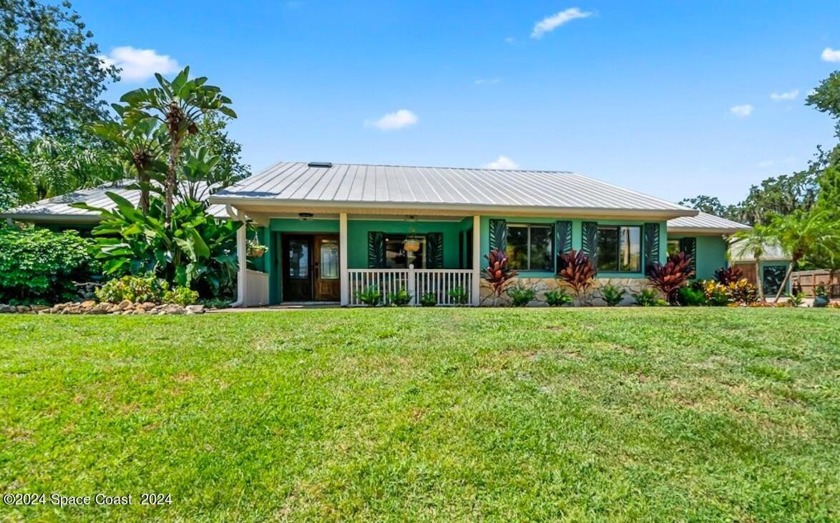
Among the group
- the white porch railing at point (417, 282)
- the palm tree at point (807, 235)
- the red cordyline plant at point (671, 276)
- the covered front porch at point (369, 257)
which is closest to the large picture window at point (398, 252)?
the covered front porch at point (369, 257)

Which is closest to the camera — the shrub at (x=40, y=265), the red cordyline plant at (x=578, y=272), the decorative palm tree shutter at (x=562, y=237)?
the shrub at (x=40, y=265)

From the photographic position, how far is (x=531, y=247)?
11.6 metres

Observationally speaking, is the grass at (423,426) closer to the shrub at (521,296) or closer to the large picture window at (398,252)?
the shrub at (521,296)

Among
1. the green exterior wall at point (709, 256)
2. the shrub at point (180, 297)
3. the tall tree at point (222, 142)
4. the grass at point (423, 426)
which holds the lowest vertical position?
the grass at point (423, 426)

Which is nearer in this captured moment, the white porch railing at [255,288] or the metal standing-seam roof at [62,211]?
the white porch railing at [255,288]

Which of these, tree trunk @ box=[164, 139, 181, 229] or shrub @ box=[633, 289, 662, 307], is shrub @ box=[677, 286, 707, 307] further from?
tree trunk @ box=[164, 139, 181, 229]

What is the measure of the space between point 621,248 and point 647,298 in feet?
4.97

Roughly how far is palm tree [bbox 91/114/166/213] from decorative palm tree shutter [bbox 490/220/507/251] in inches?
314

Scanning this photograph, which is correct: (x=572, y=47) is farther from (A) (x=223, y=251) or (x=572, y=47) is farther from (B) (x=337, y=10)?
(A) (x=223, y=251)

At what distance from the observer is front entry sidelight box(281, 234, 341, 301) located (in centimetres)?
1303

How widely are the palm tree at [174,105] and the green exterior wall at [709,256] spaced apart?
15.3m

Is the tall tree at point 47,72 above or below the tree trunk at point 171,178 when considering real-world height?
above

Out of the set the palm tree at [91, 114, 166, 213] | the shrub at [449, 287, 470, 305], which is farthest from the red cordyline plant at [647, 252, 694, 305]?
the palm tree at [91, 114, 166, 213]

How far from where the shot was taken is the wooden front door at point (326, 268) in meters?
13.1
